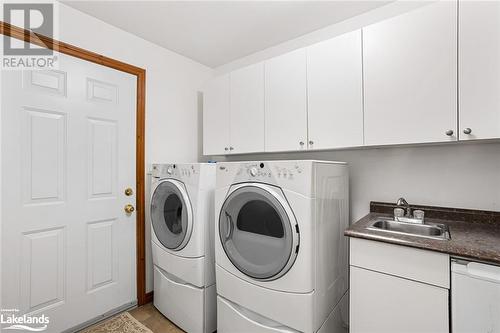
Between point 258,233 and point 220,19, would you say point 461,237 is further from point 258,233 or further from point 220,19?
point 220,19

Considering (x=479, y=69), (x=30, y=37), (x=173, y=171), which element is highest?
(x=30, y=37)

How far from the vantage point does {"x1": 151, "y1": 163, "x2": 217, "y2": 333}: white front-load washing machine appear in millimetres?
1745

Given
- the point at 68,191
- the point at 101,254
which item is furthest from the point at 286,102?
the point at 101,254

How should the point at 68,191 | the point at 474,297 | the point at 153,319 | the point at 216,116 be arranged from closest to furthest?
the point at 474,297, the point at 68,191, the point at 153,319, the point at 216,116

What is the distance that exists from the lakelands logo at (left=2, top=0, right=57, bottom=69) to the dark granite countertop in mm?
2297

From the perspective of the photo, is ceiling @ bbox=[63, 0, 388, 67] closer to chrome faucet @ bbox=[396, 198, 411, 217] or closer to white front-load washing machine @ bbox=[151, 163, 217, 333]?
white front-load washing machine @ bbox=[151, 163, 217, 333]

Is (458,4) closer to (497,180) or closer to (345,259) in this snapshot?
(497,180)

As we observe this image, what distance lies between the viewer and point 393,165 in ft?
5.79

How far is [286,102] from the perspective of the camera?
1.88m

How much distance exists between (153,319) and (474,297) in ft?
6.97

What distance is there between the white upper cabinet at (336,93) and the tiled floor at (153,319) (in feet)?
5.89

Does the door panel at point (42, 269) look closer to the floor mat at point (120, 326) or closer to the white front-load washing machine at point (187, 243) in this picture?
the floor mat at point (120, 326)

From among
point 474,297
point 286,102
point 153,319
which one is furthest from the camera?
point 153,319

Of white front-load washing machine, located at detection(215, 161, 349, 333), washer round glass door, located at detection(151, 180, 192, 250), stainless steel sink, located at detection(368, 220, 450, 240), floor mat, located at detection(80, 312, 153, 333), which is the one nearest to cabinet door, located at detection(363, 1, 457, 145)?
white front-load washing machine, located at detection(215, 161, 349, 333)
